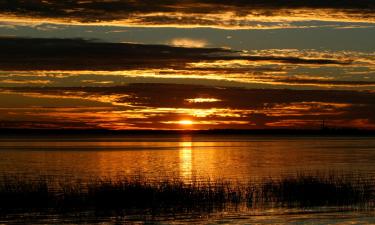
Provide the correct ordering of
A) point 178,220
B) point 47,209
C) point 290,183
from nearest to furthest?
1. point 178,220
2. point 47,209
3. point 290,183

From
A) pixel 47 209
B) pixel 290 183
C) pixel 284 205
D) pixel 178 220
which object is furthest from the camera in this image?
pixel 290 183

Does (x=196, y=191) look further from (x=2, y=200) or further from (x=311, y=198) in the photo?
(x=2, y=200)

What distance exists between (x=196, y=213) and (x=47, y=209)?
23.9ft

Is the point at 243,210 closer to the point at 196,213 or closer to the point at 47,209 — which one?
the point at 196,213

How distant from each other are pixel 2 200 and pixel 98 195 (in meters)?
4.73

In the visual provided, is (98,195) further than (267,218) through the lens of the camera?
Yes

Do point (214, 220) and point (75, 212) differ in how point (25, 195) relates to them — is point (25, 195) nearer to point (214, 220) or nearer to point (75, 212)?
point (75, 212)

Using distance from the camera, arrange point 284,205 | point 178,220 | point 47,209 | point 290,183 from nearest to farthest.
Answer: point 178,220 < point 47,209 < point 284,205 < point 290,183

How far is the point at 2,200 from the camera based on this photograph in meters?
34.3

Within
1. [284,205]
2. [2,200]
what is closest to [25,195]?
[2,200]

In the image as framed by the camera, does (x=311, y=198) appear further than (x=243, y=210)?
Yes

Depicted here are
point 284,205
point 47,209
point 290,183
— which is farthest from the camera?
point 290,183

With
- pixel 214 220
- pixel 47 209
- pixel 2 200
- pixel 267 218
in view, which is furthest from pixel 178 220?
pixel 2 200

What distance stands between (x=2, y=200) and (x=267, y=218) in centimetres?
1304
